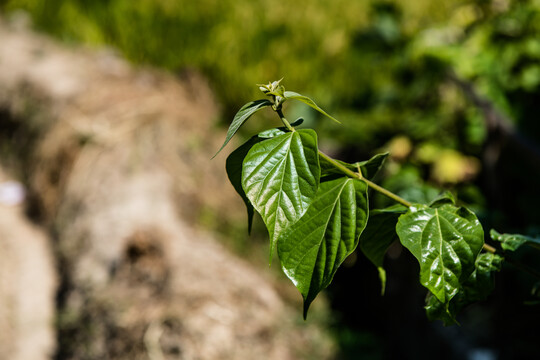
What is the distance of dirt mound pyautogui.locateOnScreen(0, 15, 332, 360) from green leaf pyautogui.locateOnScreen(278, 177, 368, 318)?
1.47 meters

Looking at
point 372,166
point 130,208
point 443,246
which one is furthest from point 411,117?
point 443,246

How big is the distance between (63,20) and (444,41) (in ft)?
9.64

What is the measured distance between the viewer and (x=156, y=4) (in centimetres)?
389

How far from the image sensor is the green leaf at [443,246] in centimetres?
63

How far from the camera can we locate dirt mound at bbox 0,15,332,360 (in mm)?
2121

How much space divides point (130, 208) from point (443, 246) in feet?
6.84

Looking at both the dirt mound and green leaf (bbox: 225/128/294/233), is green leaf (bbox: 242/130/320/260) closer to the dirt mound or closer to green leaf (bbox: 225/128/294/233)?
green leaf (bbox: 225/128/294/233)

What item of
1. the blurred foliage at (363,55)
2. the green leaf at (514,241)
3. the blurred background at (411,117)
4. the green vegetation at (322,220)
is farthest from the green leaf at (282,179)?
the blurred foliage at (363,55)

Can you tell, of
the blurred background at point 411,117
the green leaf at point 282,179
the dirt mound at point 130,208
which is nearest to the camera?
the green leaf at point 282,179

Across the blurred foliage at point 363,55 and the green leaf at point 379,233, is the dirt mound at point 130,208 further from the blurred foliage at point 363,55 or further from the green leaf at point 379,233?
the green leaf at point 379,233

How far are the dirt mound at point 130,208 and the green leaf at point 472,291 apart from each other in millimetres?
1472

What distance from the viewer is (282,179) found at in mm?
626

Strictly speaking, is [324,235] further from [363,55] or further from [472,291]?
[363,55]

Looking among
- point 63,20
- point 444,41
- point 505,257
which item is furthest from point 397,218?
point 63,20
